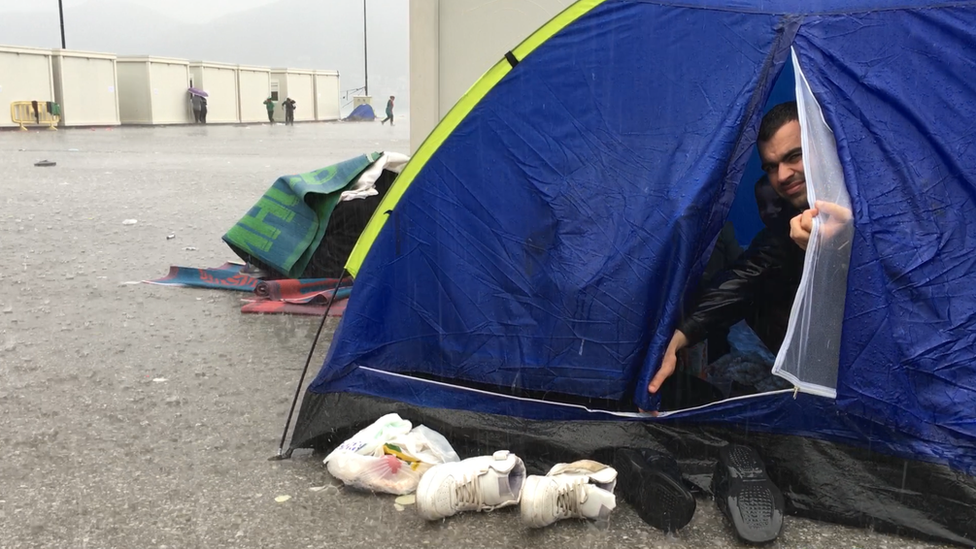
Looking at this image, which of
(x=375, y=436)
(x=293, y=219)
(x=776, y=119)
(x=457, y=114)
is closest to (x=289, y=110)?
(x=293, y=219)

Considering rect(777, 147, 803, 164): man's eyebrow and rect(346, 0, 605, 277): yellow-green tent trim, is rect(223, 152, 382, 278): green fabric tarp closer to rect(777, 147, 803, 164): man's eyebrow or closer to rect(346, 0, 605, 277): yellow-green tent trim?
rect(346, 0, 605, 277): yellow-green tent trim

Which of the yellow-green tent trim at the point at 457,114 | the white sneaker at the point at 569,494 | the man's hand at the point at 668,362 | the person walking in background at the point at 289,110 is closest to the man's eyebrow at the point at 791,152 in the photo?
the man's hand at the point at 668,362

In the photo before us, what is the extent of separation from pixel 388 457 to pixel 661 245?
125 centimetres

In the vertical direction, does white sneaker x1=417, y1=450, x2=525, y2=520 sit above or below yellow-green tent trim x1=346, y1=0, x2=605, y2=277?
below

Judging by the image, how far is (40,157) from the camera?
51.6 ft

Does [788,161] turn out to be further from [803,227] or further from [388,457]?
[388,457]

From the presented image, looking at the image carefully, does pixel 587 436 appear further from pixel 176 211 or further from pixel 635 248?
pixel 176 211

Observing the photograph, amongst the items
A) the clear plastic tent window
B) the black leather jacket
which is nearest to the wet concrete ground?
the clear plastic tent window

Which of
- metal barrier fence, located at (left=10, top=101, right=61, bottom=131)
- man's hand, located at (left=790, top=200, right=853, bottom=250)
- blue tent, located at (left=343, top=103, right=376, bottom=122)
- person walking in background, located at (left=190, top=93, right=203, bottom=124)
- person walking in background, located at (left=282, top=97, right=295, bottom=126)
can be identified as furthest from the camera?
blue tent, located at (left=343, top=103, right=376, bottom=122)

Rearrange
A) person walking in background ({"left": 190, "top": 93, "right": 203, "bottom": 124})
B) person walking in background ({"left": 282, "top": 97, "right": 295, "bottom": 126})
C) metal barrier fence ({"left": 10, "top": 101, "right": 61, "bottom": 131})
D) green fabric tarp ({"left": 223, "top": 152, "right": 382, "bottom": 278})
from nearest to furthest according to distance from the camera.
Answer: green fabric tarp ({"left": 223, "top": 152, "right": 382, "bottom": 278})
metal barrier fence ({"left": 10, "top": 101, "right": 61, "bottom": 131})
person walking in background ({"left": 190, "top": 93, "right": 203, "bottom": 124})
person walking in background ({"left": 282, "top": 97, "right": 295, "bottom": 126})

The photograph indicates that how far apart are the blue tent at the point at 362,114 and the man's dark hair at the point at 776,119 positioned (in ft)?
130

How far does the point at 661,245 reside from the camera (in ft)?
9.65

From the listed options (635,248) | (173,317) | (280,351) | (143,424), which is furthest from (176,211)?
(635,248)

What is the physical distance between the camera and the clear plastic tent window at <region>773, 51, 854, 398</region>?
272 cm
